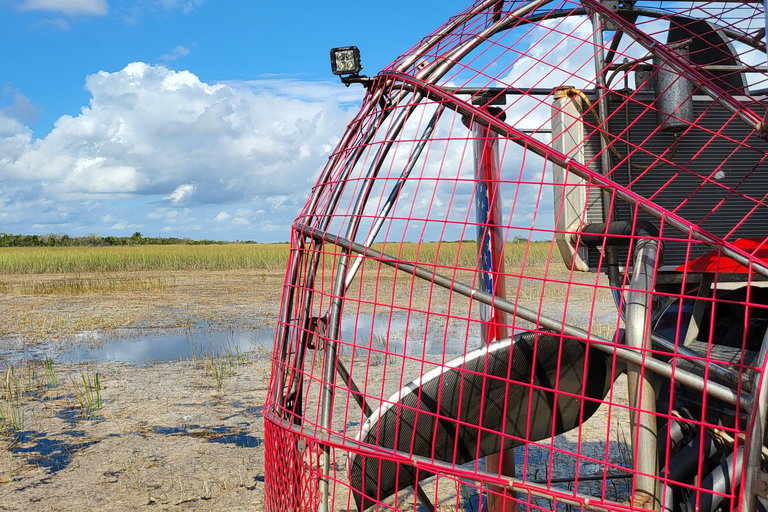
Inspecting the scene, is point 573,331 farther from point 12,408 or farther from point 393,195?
point 12,408

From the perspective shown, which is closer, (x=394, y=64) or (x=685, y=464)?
(x=685, y=464)

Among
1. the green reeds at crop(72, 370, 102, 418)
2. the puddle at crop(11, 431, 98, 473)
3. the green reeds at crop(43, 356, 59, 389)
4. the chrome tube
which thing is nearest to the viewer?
the chrome tube

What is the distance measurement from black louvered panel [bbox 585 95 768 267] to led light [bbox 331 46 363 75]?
3.83 feet

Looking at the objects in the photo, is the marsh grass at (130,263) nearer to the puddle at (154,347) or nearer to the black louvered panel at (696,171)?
the puddle at (154,347)

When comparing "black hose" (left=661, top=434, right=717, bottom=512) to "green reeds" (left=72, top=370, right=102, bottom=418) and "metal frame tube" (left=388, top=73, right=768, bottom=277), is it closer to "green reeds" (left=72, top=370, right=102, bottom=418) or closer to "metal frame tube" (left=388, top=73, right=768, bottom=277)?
"metal frame tube" (left=388, top=73, right=768, bottom=277)

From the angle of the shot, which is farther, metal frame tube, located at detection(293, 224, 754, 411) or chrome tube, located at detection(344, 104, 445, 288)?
chrome tube, located at detection(344, 104, 445, 288)

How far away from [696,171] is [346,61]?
5.45 ft

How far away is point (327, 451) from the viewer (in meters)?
1.74

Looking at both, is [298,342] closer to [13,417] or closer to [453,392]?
[453,392]

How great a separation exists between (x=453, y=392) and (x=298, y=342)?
0.48 m

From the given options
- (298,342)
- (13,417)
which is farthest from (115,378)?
(298,342)

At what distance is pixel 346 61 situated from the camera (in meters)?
2.20

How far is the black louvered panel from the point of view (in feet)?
9.29

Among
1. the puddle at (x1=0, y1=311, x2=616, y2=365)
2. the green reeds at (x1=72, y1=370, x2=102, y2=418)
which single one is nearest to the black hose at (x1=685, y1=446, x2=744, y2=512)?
the green reeds at (x1=72, y1=370, x2=102, y2=418)
